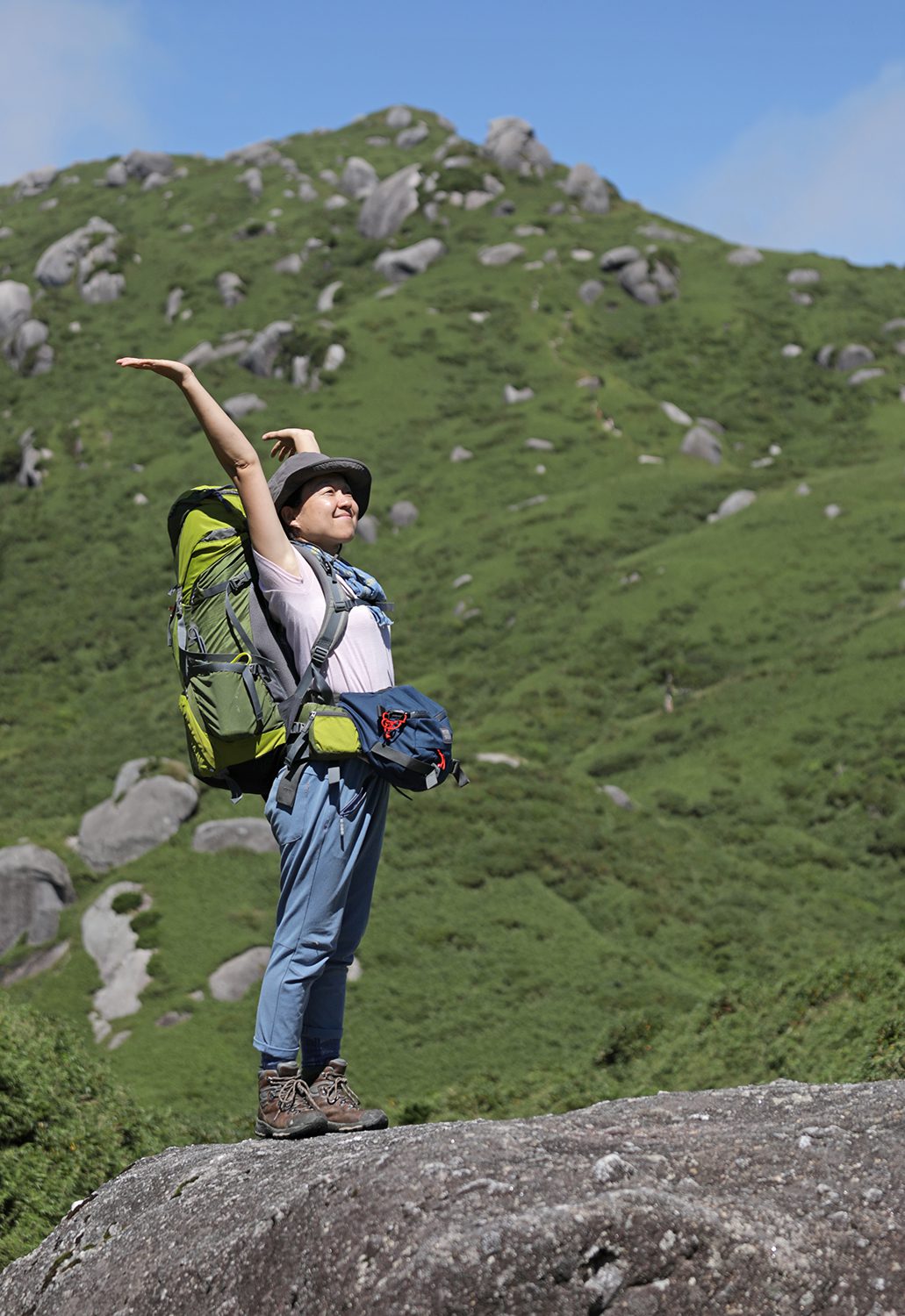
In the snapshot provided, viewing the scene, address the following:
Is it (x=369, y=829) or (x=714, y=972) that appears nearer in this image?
(x=369, y=829)

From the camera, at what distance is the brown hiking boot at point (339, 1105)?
6625 mm

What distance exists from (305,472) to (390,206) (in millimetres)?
130989

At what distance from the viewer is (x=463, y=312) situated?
4129 inches

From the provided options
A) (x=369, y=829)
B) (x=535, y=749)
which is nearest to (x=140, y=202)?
(x=535, y=749)

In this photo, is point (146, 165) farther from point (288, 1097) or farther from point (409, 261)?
point (288, 1097)

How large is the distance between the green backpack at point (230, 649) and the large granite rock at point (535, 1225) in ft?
6.50

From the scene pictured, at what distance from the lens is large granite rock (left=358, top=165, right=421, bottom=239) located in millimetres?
128250

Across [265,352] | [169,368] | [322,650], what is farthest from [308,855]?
[265,352]

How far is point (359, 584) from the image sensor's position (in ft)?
23.3

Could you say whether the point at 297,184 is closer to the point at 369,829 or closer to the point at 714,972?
the point at 714,972

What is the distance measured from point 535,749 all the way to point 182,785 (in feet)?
54.3

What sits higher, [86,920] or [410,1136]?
[410,1136]

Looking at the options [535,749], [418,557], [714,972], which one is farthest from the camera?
[418,557]

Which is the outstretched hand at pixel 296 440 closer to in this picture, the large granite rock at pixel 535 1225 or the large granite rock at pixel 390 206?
the large granite rock at pixel 535 1225
